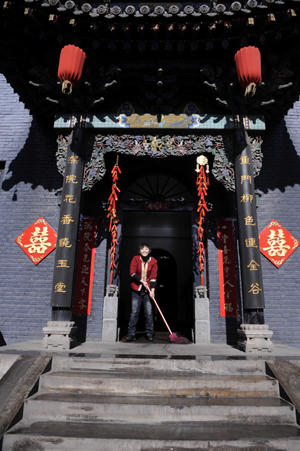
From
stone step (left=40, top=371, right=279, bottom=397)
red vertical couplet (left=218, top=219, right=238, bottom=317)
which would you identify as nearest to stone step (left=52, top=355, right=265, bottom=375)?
stone step (left=40, top=371, right=279, bottom=397)

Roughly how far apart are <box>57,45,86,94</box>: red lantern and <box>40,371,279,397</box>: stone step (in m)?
4.16

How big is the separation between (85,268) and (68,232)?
156 centimetres

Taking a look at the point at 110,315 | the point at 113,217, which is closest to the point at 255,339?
the point at 110,315

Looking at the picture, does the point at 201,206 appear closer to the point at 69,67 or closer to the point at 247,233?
the point at 247,233

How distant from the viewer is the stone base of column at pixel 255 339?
4.27m

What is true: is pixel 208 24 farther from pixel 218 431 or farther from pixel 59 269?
pixel 218 431

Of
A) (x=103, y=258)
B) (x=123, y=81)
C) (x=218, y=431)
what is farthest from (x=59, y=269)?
(x=123, y=81)

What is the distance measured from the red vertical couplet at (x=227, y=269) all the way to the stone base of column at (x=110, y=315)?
7.23 feet

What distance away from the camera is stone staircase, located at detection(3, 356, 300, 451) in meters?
2.47

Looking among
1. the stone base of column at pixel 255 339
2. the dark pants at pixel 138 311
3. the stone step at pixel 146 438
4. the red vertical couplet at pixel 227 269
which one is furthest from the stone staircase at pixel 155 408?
the red vertical couplet at pixel 227 269

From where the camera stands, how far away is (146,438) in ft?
8.16

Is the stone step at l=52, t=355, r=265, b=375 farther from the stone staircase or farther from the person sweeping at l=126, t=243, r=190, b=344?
the person sweeping at l=126, t=243, r=190, b=344

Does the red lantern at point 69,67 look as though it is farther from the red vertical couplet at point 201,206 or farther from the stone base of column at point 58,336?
the stone base of column at point 58,336

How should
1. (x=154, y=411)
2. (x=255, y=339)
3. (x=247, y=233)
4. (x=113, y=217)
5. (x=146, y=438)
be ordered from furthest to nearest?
(x=113, y=217) → (x=247, y=233) → (x=255, y=339) → (x=154, y=411) → (x=146, y=438)
